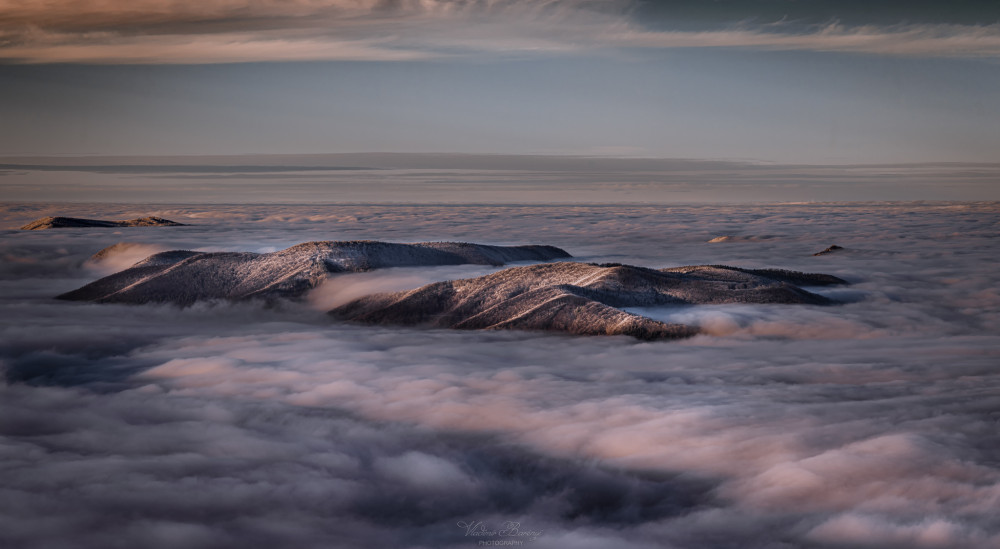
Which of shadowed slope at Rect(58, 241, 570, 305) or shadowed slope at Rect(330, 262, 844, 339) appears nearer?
shadowed slope at Rect(330, 262, 844, 339)

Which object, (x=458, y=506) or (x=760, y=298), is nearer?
(x=458, y=506)

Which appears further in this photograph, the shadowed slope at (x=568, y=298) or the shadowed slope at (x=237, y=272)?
the shadowed slope at (x=237, y=272)

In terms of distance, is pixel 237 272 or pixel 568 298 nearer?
pixel 568 298

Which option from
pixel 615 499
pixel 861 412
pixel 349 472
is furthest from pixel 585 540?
pixel 861 412

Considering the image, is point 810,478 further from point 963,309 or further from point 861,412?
point 963,309
